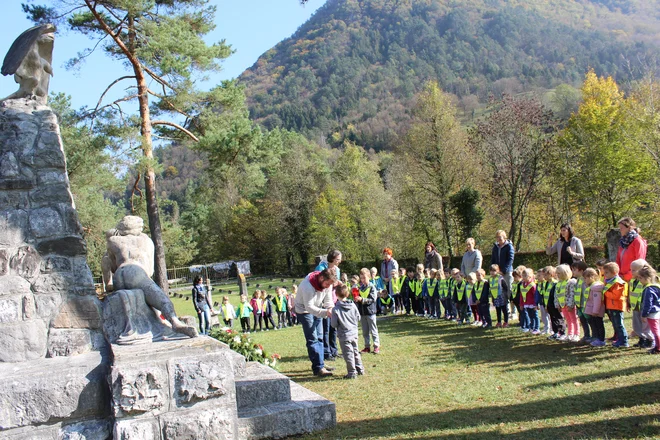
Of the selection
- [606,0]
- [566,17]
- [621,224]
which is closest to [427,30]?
[566,17]

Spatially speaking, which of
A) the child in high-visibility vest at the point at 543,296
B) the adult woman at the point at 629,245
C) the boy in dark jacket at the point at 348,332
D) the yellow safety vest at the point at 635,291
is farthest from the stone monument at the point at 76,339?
the adult woman at the point at 629,245

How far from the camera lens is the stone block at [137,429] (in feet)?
11.6

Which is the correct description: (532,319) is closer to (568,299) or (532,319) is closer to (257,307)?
(568,299)

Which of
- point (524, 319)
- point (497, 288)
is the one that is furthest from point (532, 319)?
point (497, 288)

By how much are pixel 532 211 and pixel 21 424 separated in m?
→ 28.4

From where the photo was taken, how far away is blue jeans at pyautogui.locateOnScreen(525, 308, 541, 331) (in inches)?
322

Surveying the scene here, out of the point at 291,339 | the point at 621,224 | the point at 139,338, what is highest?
the point at 621,224

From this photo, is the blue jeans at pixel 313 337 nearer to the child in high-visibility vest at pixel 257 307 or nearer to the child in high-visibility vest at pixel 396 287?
the child in high-visibility vest at pixel 396 287

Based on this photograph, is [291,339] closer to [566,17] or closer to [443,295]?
[443,295]

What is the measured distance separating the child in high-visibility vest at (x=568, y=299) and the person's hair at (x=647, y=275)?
1229 millimetres

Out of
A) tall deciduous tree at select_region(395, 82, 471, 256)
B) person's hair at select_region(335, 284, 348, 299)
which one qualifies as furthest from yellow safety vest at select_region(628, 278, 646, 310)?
tall deciduous tree at select_region(395, 82, 471, 256)

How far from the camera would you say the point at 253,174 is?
1758cm

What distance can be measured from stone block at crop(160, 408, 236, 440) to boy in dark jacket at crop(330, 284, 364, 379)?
2.51 meters

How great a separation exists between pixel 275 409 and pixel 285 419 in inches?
5.8
